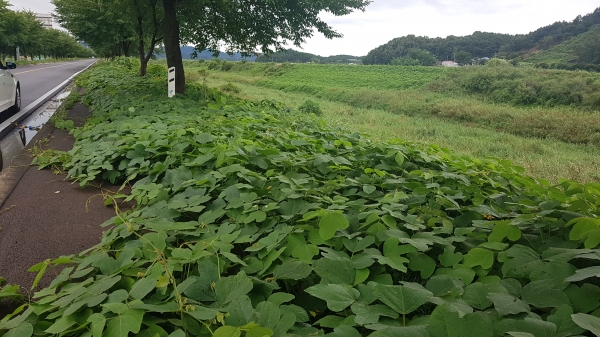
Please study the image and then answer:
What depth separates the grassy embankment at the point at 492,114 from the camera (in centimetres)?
807

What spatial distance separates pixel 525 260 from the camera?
169 centimetres

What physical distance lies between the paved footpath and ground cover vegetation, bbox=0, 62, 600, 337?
219 millimetres

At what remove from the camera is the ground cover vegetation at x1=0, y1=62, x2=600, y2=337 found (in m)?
1.38

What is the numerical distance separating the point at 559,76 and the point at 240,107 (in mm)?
14154

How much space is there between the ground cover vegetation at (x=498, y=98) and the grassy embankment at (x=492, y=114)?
0.02 meters

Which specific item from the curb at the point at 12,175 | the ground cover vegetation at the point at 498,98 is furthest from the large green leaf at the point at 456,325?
the ground cover vegetation at the point at 498,98

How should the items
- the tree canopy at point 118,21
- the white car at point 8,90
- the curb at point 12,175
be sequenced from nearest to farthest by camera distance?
the curb at point 12,175
the white car at point 8,90
the tree canopy at point 118,21

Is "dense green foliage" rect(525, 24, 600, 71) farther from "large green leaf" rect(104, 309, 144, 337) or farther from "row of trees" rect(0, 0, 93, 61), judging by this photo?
"row of trees" rect(0, 0, 93, 61)

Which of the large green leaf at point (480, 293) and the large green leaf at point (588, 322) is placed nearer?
the large green leaf at point (588, 322)

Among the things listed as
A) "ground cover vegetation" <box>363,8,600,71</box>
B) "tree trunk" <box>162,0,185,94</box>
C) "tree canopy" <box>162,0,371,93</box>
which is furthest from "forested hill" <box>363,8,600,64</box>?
"tree trunk" <box>162,0,185,94</box>

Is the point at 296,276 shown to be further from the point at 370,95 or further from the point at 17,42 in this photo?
the point at 17,42

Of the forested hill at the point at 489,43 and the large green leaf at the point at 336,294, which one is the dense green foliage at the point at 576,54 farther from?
the large green leaf at the point at 336,294

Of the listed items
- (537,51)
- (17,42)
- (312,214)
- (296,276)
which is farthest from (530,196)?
(17,42)

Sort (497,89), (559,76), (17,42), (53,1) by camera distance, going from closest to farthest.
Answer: (559,76), (497,89), (53,1), (17,42)
